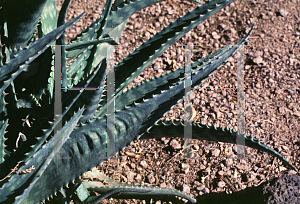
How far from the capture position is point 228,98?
5.71ft

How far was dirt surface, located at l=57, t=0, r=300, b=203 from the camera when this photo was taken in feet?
4.72

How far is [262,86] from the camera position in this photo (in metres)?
1.76

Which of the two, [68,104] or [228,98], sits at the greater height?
[228,98]

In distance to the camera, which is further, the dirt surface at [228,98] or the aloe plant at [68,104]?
the dirt surface at [228,98]

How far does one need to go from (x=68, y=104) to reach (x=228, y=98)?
46.0 inches

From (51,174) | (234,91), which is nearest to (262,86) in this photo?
(234,91)

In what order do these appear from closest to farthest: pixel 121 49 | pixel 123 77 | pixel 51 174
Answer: pixel 51 174
pixel 123 77
pixel 121 49

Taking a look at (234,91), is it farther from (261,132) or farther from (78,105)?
(78,105)

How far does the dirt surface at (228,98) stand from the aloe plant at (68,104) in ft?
1.32

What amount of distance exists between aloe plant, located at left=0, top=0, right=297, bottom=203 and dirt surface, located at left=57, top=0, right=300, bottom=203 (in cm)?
40

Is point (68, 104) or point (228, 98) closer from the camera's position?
point (68, 104)

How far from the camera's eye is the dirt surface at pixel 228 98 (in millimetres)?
1439

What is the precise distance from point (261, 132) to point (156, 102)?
95 centimetres

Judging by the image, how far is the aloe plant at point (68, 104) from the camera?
69 cm
